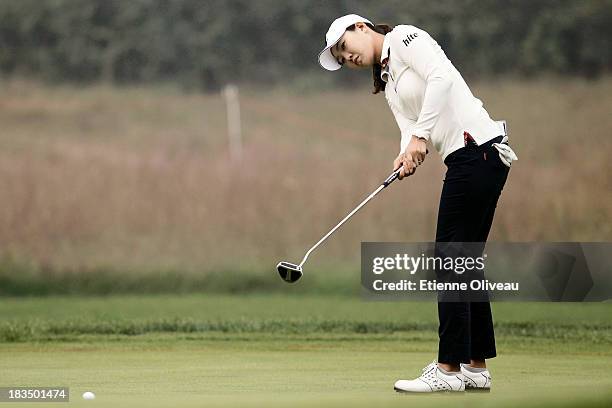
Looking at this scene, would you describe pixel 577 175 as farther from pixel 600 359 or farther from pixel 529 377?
pixel 529 377

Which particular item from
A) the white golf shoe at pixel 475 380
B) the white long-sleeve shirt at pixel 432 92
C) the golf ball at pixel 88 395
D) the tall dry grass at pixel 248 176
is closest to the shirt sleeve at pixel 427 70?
the white long-sleeve shirt at pixel 432 92

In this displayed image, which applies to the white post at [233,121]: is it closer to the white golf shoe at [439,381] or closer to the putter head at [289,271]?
the putter head at [289,271]

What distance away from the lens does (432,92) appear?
384 cm

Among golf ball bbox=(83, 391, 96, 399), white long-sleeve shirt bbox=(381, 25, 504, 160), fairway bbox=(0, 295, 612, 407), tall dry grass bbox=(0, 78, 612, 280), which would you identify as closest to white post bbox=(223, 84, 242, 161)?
tall dry grass bbox=(0, 78, 612, 280)

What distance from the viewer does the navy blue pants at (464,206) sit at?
392 cm

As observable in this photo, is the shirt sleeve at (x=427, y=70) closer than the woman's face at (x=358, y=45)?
Yes

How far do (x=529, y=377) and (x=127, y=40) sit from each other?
23.6ft

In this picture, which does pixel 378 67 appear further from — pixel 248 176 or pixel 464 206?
pixel 248 176

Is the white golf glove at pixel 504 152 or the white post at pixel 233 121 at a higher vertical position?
the white post at pixel 233 121

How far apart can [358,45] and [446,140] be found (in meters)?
0.39

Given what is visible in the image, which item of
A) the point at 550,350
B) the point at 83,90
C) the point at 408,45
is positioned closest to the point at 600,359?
the point at 550,350

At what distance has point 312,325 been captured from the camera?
21.6 ft

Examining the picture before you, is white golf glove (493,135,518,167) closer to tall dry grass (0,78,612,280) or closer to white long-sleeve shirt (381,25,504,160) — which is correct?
white long-sleeve shirt (381,25,504,160)

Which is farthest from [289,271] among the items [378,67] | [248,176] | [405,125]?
[248,176]
